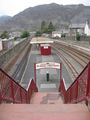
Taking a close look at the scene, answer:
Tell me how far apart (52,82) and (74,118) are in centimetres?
931

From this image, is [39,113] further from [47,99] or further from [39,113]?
[47,99]

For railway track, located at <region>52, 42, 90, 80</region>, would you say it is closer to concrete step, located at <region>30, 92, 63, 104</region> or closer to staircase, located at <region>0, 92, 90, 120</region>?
concrete step, located at <region>30, 92, 63, 104</region>

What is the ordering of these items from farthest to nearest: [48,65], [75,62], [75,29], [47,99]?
[75,29], [75,62], [48,65], [47,99]

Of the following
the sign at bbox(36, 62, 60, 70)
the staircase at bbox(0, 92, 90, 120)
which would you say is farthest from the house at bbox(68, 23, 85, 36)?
the staircase at bbox(0, 92, 90, 120)

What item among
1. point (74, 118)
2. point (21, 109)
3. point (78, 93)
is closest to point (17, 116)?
point (21, 109)

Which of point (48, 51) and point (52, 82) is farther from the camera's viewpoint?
point (48, 51)

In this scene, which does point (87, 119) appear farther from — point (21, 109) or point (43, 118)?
point (21, 109)

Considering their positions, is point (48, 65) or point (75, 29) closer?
point (48, 65)

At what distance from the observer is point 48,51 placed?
86.7ft

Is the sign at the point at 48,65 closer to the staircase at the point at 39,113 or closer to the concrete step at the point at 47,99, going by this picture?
the concrete step at the point at 47,99

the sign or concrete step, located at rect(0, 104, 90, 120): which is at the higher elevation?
concrete step, located at rect(0, 104, 90, 120)

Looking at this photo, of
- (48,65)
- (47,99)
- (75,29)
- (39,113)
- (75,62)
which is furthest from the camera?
(75,29)

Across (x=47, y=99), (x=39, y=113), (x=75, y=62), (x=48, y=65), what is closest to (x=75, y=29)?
(x=75, y=62)

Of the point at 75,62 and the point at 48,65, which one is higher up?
the point at 48,65
